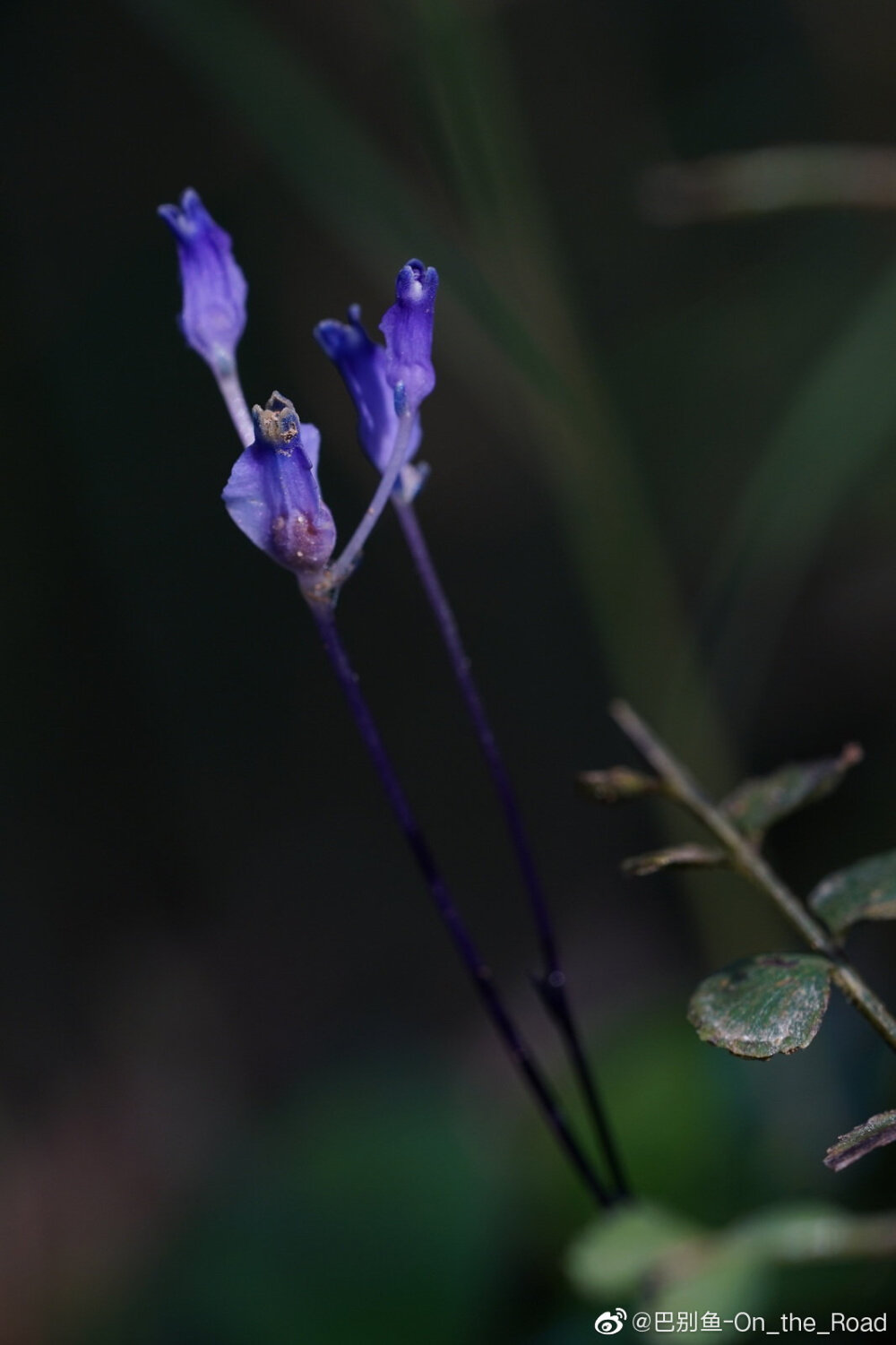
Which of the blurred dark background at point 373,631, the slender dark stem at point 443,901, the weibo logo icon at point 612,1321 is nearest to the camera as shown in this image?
the slender dark stem at point 443,901

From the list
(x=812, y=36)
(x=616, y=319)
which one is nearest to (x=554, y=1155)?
(x=616, y=319)

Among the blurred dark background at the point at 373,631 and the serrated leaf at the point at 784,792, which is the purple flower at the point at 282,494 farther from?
the blurred dark background at the point at 373,631

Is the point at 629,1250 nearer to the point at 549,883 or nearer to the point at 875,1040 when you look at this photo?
the point at 875,1040

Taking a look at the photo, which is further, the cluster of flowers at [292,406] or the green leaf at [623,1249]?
the green leaf at [623,1249]

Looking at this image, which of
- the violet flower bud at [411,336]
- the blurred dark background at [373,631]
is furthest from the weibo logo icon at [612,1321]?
the violet flower bud at [411,336]

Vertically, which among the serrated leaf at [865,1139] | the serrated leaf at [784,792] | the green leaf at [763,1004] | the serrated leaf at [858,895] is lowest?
the serrated leaf at [865,1139]

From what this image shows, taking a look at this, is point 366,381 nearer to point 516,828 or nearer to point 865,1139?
point 516,828

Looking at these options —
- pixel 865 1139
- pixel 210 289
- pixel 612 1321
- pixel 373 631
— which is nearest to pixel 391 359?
pixel 210 289
